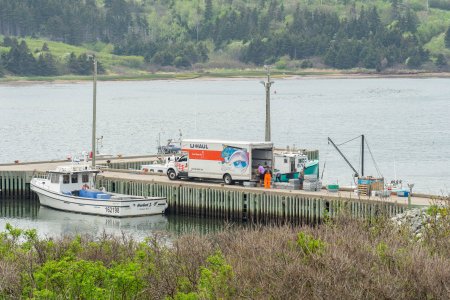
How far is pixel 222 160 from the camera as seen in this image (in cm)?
6662

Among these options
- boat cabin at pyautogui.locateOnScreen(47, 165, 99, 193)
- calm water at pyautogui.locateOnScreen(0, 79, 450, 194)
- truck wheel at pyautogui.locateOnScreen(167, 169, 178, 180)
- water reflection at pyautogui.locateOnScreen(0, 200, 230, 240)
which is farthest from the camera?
calm water at pyautogui.locateOnScreen(0, 79, 450, 194)

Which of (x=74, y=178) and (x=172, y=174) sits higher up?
(x=172, y=174)

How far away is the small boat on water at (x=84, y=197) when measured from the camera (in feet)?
214

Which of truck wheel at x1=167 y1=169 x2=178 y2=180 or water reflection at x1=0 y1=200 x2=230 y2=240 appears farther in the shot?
truck wheel at x1=167 y1=169 x2=178 y2=180

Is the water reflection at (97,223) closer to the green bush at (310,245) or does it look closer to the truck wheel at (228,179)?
the truck wheel at (228,179)

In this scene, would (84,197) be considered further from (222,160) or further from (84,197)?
(222,160)

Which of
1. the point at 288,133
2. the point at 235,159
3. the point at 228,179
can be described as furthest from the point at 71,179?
the point at 288,133

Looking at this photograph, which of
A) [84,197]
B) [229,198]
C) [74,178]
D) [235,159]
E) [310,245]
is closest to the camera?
[310,245]

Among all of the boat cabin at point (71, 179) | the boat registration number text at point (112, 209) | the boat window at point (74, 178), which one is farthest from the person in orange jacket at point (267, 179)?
the boat window at point (74, 178)

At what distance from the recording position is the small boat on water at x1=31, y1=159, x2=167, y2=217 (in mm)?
65312

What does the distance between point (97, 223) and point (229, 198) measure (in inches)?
293

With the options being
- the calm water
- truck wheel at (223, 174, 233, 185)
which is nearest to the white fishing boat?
truck wheel at (223, 174, 233, 185)

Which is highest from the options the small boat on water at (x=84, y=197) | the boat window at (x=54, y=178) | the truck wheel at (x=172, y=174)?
the truck wheel at (x=172, y=174)

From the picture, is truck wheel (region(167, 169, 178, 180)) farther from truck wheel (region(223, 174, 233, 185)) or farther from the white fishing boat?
truck wheel (region(223, 174, 233, 185))
